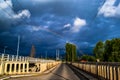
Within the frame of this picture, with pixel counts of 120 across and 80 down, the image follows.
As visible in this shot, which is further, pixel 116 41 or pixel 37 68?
pixel 116 41

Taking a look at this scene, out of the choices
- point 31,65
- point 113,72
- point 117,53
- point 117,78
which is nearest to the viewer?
point 117,78

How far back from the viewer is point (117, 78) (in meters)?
19.5

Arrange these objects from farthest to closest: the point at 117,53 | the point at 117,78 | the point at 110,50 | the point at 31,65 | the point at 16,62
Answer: the point at 110,50 < the point at 117,53 < the point at 31,65 < the point at 16,62 < the point at 117,78

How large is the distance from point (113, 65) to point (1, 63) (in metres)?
24.0

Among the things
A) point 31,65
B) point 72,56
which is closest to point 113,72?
point 31,65

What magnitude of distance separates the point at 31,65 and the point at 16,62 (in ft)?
57.0

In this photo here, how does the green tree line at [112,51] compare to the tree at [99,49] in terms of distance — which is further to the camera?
the tree at [99,49]

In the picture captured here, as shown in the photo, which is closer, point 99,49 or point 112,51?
point 112,51

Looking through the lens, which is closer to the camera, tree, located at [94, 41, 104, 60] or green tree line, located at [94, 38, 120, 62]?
green tree line, located at [94, 38, 120, 62]

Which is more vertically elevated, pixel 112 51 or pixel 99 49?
pixel 99 49

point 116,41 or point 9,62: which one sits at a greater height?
point 116,41

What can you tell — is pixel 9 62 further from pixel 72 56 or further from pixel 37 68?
pixel 72 56

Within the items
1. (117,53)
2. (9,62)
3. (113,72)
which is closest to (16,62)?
(9,62)

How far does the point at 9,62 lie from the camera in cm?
4531
